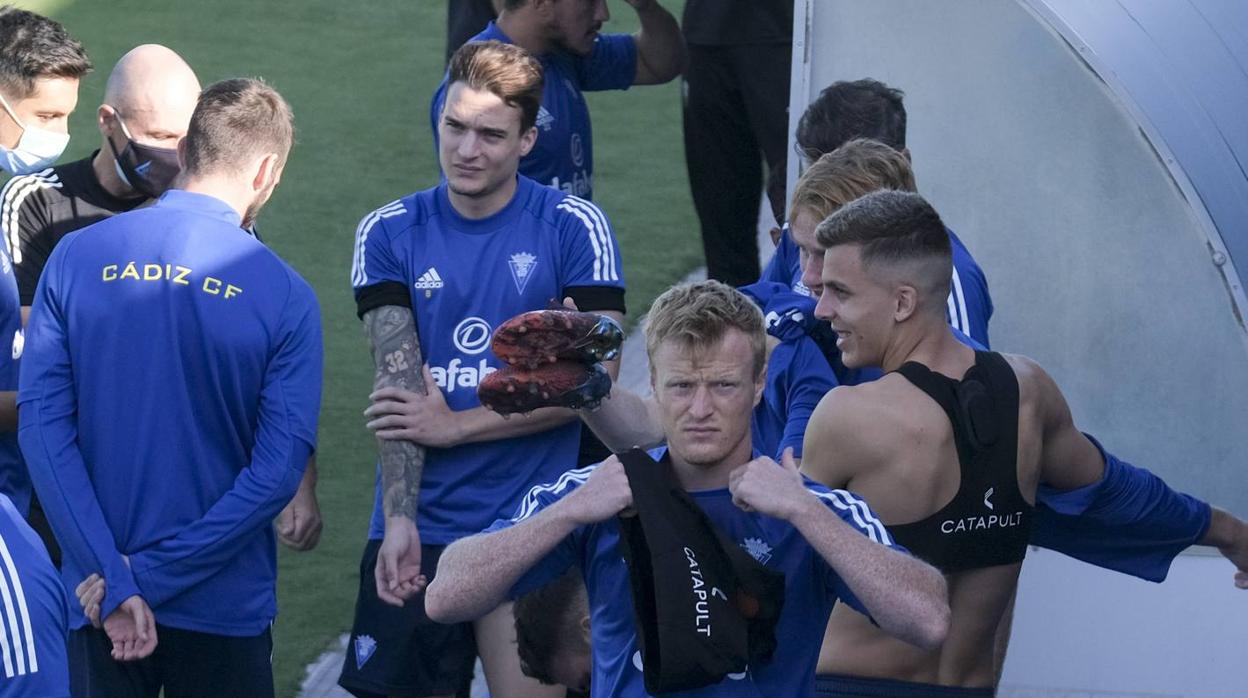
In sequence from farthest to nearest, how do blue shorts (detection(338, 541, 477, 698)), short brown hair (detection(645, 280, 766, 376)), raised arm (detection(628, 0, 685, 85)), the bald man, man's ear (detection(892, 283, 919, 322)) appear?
raised arm (detection(628, 0, 685, 85)), the bald man, blue shorts (detection(338, 541, 477, 698)), man's ear (detection(892, 283, 919, 322)), short brown hair (detection(645, 280, 766, 376))

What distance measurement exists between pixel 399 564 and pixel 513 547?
4.77 feet

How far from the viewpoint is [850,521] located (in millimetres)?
3090

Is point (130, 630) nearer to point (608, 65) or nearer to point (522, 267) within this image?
point (522, 267)

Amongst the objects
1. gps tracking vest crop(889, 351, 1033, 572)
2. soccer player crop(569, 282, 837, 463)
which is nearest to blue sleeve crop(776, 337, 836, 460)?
soccer player crop(569, 282, 837, 463)

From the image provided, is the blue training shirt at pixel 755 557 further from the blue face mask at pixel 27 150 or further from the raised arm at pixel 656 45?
the raised arm at pixel 656 45

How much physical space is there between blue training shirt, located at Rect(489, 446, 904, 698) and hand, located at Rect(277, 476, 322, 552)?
1.48 m

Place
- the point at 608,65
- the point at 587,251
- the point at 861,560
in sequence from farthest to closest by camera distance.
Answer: the point at 608,65 < the point at 587,251 < the point at 861,560

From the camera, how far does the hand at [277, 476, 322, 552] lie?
14.9ft

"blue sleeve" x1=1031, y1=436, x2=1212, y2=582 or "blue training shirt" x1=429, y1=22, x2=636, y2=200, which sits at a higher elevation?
"blue training shirt" x1=429, y1=22, x2=636, y2=200

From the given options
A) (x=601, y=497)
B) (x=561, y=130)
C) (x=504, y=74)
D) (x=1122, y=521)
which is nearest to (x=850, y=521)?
(x=601, y=497)

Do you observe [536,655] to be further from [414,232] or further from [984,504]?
[414,232]

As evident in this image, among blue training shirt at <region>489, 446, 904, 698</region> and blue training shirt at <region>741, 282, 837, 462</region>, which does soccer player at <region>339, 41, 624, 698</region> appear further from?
blue training shirt at <region>489, 446, 904, 698</region>

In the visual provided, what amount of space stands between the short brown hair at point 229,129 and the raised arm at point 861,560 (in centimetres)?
163

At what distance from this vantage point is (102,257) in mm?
3896
